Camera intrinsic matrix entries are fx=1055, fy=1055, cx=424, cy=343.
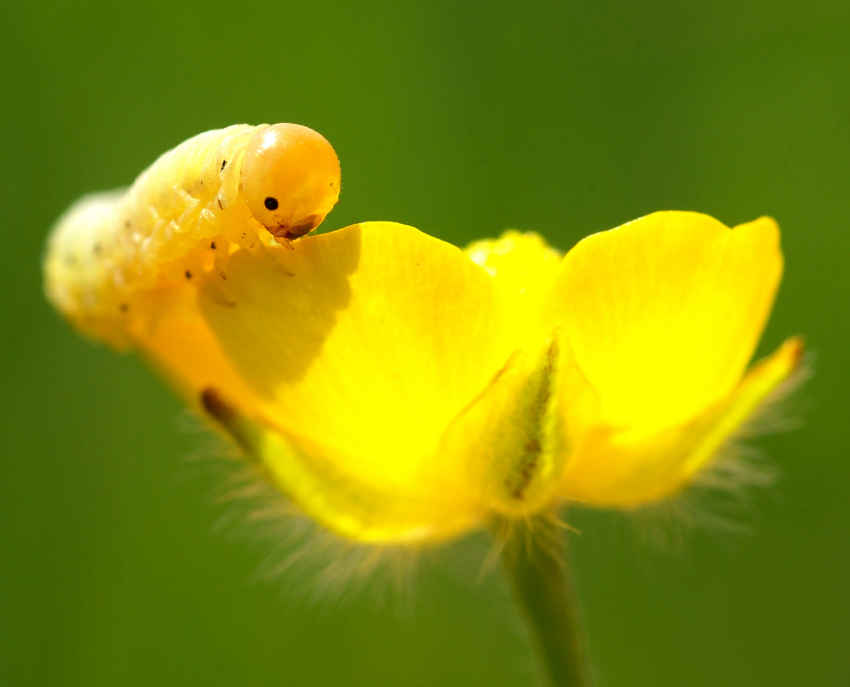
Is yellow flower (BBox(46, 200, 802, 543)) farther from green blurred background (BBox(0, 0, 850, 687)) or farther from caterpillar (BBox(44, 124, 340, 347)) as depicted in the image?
green blurred background (BBox(0, 0, 850, 687))

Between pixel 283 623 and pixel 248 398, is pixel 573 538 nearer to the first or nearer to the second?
pixel 283 623

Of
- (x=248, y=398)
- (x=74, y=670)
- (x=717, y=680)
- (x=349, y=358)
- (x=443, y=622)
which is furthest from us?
(x=443, y=622)

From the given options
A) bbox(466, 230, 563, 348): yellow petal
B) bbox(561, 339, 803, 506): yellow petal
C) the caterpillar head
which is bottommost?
bbox(561, 339, 803, 506): yellow petal

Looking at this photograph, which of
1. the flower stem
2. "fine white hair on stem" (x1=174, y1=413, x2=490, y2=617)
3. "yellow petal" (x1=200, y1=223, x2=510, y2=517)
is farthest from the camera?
"fine white hair on stem" (x1=174, y1=413, x2=490, y2=617)

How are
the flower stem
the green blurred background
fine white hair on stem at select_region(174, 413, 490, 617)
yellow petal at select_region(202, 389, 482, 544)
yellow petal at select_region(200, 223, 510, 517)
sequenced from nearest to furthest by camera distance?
yellow petal at select_region(200, 223, 510, 517)
yellow petal at select_region(202, 389, 482, 544)
the flower stem
fine white hair on stem at select_region(174, 413, 490, 617)
the green blurred background

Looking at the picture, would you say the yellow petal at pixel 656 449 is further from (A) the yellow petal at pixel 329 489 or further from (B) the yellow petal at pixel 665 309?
(A) the yellow petal at pixel 329 489

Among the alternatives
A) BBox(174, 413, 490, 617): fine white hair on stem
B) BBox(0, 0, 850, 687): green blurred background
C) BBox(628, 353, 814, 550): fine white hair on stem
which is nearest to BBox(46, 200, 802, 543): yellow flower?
BBox(174, 413, 490, 617): fine white hair on stem

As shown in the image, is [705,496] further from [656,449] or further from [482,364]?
[482,364]

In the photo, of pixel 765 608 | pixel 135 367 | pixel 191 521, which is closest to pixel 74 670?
pixel 191 521
